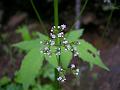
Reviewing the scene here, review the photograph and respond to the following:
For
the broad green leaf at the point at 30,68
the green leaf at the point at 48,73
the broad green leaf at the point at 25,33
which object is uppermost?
the broad green leaf at the point at 25,33

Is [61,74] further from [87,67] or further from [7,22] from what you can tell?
[7,22]

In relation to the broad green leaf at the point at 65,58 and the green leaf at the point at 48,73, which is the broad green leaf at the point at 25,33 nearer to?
the green leaf at the point at 48,73

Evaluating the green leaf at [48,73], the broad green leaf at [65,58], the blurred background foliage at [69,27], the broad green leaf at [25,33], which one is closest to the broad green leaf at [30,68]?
the broad green leaf at [65,58]

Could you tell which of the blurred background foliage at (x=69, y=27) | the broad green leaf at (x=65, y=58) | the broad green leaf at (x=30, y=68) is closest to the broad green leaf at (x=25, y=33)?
the blurred background foliage at (x=69, y=27)

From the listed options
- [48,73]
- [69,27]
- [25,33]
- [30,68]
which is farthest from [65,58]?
[69,27]

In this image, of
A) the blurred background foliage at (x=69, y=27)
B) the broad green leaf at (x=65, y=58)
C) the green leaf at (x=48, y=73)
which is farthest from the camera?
the green leaf at (x=48, y=73)

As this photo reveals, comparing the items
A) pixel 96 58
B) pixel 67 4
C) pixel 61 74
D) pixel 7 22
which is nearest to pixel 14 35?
pixel 7 22

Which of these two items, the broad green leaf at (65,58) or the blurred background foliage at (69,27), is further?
the blurred background foliage at (69,27)

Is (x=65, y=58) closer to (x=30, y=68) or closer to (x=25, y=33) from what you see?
(x=30, y=68)

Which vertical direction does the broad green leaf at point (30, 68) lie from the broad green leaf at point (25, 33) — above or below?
below

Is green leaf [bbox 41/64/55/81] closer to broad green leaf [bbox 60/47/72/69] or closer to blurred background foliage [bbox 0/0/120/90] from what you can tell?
blurred background foliage [bbox 0/0/120/90]

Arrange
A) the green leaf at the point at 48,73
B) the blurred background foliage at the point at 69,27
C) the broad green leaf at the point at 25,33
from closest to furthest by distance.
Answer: the blurred background foliage at the point at 69,27
the green leaf at the point at 48,73
the broad green leaf at the point at 25,33
